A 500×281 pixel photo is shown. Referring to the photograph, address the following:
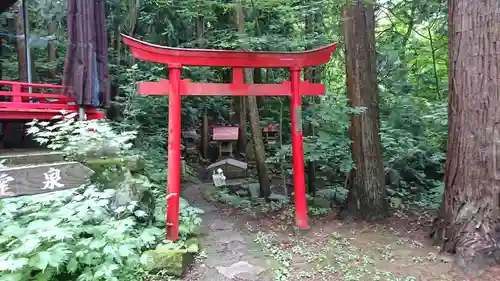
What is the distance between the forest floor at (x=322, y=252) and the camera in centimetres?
393

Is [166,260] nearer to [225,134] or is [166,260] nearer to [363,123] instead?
[363,123]

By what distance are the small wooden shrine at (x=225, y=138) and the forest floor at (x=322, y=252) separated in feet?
19.8

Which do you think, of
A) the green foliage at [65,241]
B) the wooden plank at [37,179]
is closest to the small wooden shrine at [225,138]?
the green foliage at [65,241]

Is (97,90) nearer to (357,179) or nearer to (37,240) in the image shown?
(37,240)

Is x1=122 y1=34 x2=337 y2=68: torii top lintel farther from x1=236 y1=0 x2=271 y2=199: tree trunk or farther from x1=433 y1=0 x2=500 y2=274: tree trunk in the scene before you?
x1=236 y1=0 x2=271 y2=199: tree trunk

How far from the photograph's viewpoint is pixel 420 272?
3924 mm

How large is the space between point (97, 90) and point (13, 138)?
251 centimetres

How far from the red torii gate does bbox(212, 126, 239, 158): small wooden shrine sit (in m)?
6.52

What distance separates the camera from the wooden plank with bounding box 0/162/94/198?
206 centimetres

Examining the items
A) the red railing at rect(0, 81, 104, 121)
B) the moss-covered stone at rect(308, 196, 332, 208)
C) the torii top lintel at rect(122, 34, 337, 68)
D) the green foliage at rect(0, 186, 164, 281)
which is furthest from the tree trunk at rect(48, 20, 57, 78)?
the moss-covered stone at rect(308, 196, 332, 208)

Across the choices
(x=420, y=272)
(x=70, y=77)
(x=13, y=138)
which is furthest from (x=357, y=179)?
(x=13, y=138)

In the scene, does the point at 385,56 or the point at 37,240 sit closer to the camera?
the point at 37,240

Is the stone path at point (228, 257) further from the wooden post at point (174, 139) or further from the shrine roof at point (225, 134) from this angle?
the shrine roof at point (225, 134)

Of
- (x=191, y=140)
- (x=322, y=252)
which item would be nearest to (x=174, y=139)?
(x=322, y=252)
